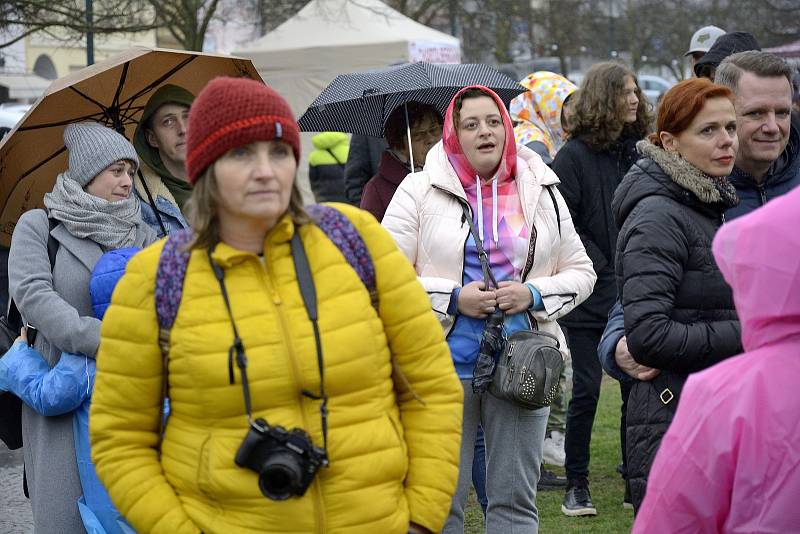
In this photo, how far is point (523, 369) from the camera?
4.48 m

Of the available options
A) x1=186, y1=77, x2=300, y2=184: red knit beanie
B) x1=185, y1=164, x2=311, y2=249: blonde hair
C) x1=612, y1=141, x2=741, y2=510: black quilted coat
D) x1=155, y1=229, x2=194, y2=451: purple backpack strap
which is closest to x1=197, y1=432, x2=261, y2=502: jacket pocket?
x1=155, y1=229, x2=194, y2=451: purple backpack strap

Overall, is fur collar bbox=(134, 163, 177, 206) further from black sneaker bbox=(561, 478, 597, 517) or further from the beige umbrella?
black sneaker bbox=(561, 478, 597, 517)

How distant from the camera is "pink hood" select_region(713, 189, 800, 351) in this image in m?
2.46

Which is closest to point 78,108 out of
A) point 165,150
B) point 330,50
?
point 165,150

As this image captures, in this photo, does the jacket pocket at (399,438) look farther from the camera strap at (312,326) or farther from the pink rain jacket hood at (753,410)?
the pink rain jacket hood at (753,410)

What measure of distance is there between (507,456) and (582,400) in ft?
6.66

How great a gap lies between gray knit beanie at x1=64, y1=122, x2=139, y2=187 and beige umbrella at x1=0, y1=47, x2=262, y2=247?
0.58 ft

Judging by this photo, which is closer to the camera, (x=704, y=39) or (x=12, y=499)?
(x=12, y=499)

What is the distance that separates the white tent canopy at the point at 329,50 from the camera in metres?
19.9

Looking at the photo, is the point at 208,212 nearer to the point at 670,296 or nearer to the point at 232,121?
the point at 232,121

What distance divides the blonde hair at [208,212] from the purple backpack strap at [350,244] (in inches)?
2.0

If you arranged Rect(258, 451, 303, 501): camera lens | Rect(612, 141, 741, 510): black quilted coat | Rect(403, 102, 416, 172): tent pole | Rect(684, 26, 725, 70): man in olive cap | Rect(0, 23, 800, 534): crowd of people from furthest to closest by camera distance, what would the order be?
Rect(684, 26, 725, 70): man in olive cap < Rect(403, 102, 416, 172): tent pole < Rect(612, 141, 741, 510): black quilted coat < Rect(258, 451, 303, 501): camera lens < Rect(0, 23, 800, 534): crowd of people

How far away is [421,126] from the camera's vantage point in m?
5.97

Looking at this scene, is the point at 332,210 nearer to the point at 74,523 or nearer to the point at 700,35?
the point at 74,523
